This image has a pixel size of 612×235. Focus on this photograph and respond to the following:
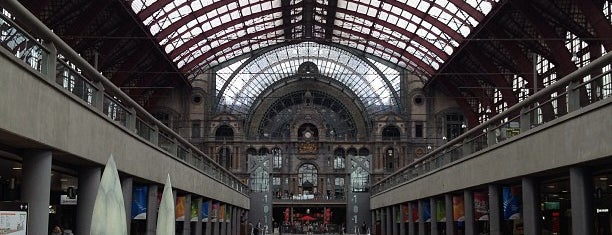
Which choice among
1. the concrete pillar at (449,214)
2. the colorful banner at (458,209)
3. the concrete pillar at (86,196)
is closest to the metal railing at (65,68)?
the concrete pillar at (86,196)

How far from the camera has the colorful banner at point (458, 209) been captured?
103 ft

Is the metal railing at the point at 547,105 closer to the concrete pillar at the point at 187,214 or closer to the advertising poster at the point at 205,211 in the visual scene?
the concrete pillar at the point at 187,214

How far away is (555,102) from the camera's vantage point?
18.7 meters

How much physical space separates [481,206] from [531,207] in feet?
25.6

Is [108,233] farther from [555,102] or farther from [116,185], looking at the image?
[555,102]

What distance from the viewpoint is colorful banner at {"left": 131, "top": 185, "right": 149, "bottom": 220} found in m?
24.3

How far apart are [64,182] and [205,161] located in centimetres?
1276

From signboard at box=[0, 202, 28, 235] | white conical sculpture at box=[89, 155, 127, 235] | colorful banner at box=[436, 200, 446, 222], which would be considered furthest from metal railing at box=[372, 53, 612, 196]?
signboard at box=[0, 202, 28, 235]

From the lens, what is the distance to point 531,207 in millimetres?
20812

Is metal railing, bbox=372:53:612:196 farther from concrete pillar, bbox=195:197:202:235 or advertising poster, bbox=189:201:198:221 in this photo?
concrete pillar, bbox=195:197:202:235

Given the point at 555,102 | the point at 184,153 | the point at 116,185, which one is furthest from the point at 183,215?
the point at 116,185

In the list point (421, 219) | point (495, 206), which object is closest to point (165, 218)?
point (495, 206)

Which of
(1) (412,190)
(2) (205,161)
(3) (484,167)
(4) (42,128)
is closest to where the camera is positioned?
(4) (42,128)

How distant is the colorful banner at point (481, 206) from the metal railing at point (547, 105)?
5.39ft
